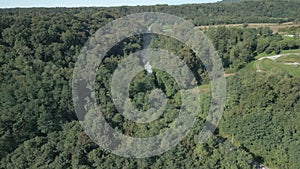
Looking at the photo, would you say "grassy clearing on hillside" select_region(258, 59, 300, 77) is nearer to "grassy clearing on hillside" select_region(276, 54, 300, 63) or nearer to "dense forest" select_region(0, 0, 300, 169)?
"grassy clearing on hillside" select_region(276, 54, 300, 63)

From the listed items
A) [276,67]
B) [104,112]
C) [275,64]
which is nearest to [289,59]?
[275,64]

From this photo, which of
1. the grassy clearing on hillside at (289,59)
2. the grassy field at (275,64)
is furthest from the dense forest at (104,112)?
the grassy clearing on hillside at (289,59)

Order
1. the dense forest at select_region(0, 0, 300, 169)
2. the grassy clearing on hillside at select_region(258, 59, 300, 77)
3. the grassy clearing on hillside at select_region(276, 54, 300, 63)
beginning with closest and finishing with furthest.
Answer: the dense forest at select_region(0, 0, 300, 169)
the grassy clearing on hillside at select_region(258, 59, 300, 77)
the grassy clearing on hillside at select_region(276, 54, 300, 63)

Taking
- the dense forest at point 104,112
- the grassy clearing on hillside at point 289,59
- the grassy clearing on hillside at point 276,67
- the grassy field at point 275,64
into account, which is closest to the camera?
the dense forest at point 104,112

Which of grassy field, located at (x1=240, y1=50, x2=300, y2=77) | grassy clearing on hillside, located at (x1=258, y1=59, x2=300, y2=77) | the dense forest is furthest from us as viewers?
grassy field, located at (x1=240, y1=50, x2=300, y2=77)

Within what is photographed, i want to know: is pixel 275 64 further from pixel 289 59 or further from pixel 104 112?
pixel 104 112

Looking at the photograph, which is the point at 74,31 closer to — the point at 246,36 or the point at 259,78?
the point at 259,78

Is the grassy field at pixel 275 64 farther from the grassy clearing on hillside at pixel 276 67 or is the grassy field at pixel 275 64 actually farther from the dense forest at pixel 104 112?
the dense forest at pixel 104 112

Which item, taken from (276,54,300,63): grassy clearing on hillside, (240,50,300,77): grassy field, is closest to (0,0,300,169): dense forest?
(240,50,300,77): grassy field
